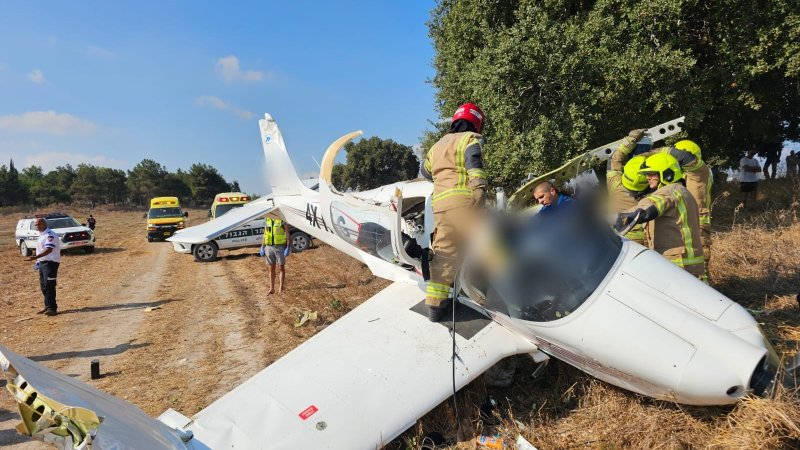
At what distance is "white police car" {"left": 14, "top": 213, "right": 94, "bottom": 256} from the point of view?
1554cm

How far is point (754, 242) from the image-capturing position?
6.41 meters

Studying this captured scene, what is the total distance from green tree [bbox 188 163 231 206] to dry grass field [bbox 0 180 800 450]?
162 ft

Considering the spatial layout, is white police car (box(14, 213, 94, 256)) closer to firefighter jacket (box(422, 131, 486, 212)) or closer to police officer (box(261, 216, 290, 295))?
police officer (box(261, 216, 290, 295))

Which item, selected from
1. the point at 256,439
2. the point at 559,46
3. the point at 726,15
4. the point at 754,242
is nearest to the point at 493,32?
the point at 559,46

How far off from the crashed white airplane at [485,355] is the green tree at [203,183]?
61.4 metres

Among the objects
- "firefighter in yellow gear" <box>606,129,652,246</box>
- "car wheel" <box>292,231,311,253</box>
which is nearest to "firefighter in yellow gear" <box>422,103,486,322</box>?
"firefighter in yellow gear" <box>606,129,652,246</box>

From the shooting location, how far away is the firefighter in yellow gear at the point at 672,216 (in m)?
3.77

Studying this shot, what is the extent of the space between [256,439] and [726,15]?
10.1m

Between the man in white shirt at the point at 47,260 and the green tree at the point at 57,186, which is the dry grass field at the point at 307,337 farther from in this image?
the green tree at the point at 57,186

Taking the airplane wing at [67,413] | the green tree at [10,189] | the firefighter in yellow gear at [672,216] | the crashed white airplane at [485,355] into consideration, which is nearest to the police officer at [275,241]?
the crashed white airplane at [485,355]

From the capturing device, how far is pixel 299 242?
14539 millimetres

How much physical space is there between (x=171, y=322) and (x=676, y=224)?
25.0 ft

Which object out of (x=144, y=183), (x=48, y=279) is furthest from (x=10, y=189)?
(x=48, y=279)

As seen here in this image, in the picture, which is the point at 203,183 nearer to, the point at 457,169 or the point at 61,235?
the point at 61,235
